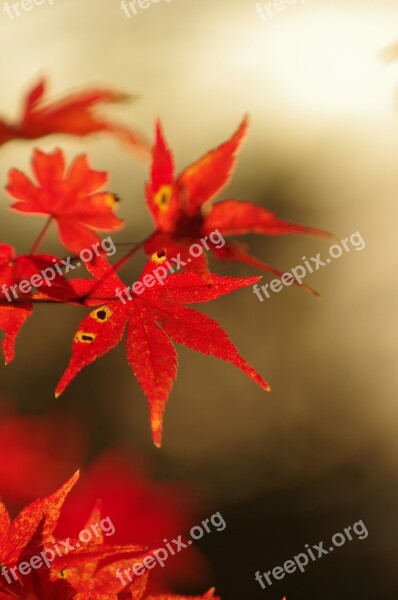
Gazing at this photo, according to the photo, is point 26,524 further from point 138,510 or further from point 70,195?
point 138,510

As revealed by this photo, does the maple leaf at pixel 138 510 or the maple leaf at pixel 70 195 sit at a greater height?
the maple leaf at pixel 70 195

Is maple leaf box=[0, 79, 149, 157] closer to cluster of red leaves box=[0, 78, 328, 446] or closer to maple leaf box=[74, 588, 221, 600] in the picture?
cluster of red leaves box=[0, 78, 328, 446]

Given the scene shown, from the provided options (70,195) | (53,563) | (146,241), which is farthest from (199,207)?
(53,563)

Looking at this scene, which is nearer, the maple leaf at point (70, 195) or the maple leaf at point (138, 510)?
the maple leaf at point (70, 195)

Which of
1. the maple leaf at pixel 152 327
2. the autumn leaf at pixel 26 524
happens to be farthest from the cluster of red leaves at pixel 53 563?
the maple leaf at pixel 152 327

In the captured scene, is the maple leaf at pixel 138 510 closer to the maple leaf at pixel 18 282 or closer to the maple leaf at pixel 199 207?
the maple leaf at pixel 18 282

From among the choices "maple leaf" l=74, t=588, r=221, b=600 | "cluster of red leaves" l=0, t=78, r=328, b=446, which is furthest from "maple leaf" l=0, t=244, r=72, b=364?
"maple leaf" l=74, t=588, r=221, b=600
